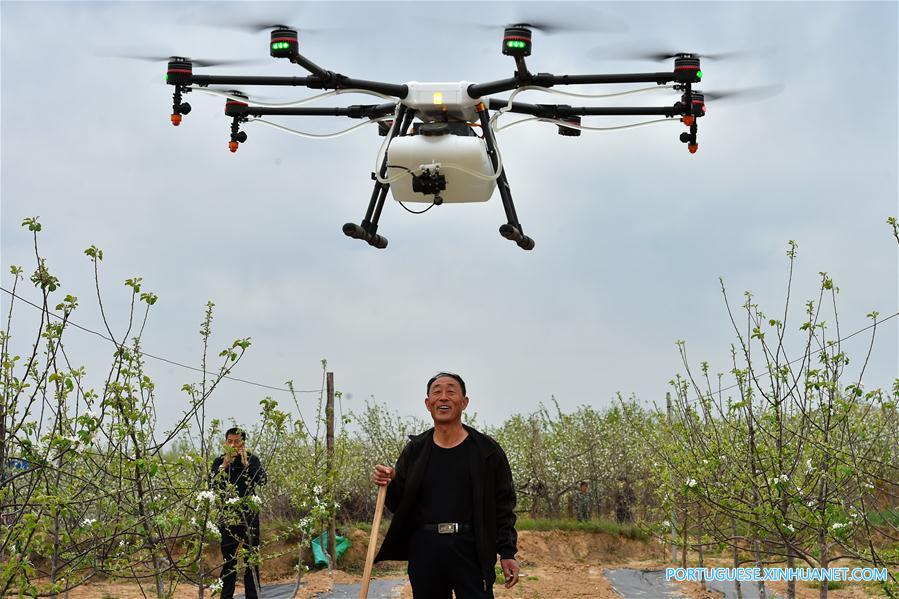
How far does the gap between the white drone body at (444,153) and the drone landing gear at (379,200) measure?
70 millimetres

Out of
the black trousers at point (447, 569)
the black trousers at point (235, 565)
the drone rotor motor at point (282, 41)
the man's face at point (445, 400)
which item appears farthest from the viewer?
the black trousers at point (235, 565)

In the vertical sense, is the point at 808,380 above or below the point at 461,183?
below

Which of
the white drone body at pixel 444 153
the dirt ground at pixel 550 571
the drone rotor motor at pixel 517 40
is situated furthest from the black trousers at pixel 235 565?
the drone rotor motor at pixel 517 40

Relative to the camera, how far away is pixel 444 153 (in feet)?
23.2

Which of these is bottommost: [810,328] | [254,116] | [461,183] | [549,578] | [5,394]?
[549,578]

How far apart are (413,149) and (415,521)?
8.66 ft

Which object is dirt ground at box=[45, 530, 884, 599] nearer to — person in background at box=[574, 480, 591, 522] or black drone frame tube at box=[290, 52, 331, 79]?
person in background at box=[574, 480, 591, 522]

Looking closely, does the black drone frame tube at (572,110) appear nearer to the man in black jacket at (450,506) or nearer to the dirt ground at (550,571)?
the man in black jacket at (450,506)

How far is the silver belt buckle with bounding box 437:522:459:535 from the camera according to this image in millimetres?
5434

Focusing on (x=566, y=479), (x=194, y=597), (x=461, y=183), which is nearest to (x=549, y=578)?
(x=194, y=597)

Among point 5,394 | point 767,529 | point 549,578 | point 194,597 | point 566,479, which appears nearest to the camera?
point 5,394

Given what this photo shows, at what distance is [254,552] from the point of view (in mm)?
7617

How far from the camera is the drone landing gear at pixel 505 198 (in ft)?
23.2

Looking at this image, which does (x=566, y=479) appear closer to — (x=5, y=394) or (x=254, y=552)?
(x=254, y=552)
